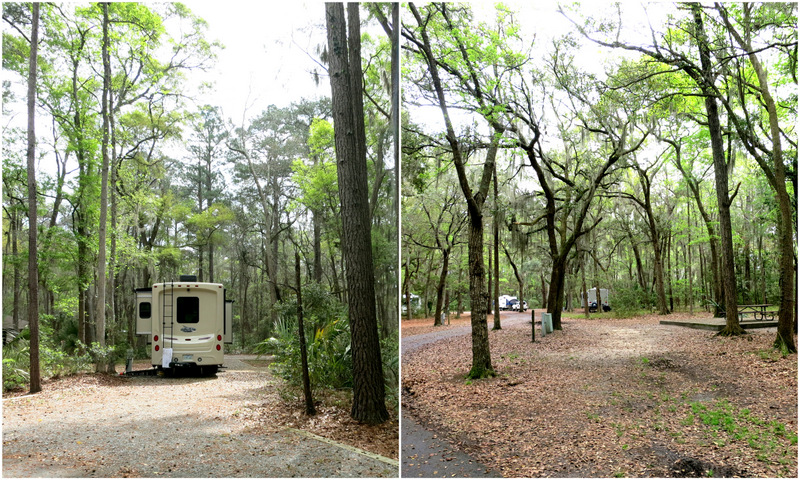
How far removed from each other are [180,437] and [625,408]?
376cm

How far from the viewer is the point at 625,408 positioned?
465 cm

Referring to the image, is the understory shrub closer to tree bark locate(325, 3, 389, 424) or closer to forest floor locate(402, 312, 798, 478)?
tree bark locate(325, 3, 389, 424)

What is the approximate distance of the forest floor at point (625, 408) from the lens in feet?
11.9

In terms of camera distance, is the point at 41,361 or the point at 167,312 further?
the point at 167,312

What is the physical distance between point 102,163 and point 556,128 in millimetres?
7713

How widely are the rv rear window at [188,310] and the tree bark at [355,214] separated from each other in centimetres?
261

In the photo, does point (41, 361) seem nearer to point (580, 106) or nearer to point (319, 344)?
point (319, 344)

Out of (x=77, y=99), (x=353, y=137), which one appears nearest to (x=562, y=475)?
(x=353, y=137)

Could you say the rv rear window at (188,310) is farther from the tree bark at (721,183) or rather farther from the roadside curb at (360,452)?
the tree bark at (721,183)

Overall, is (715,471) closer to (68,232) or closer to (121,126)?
(68,232)

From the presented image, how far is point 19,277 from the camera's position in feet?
12.3

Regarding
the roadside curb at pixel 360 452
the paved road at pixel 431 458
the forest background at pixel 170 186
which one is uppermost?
the forest background at pixel 170 186

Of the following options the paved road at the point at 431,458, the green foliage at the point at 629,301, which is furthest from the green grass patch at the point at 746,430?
the green foliage at the point at 629,301

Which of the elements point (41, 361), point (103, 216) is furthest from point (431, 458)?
point (103, 216)
